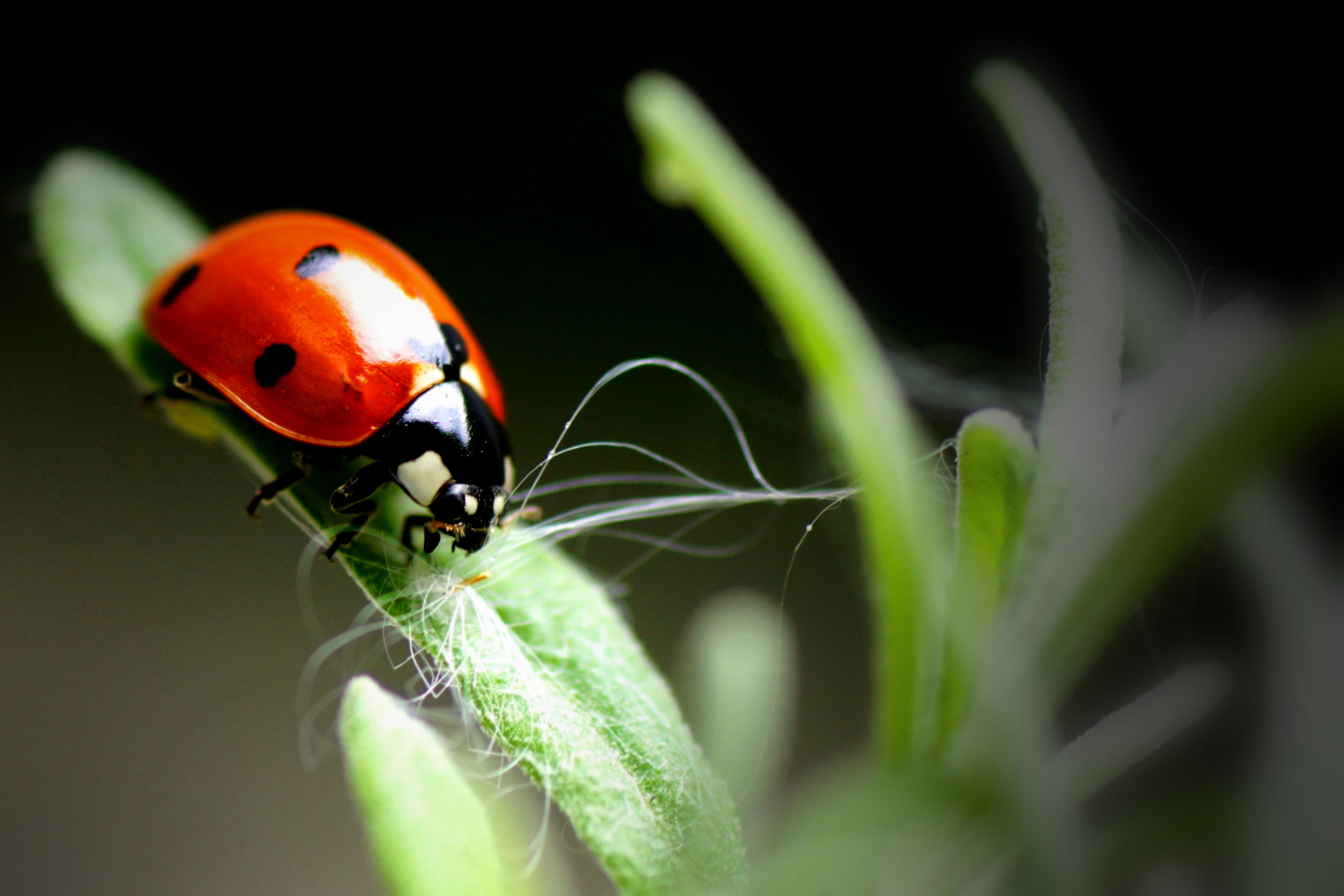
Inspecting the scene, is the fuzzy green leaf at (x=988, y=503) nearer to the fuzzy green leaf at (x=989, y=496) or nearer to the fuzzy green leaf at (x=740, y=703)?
the fuzzy green leaf at (x=989, y=496)

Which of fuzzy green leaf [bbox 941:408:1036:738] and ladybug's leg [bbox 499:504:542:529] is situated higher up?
ladybug's leg [bbox 499:504:542:529]

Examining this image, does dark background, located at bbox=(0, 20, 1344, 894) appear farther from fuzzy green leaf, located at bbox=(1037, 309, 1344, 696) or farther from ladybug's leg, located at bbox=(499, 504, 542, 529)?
fuzzy green leaf, located at bbox=(1037, 309, 1344, 696)

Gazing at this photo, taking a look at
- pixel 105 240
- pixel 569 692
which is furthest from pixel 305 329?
pixel 569 692

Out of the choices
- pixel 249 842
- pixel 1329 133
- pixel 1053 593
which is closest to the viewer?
pixel 1053 593

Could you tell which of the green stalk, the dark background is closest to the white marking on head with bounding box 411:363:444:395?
the green stalk

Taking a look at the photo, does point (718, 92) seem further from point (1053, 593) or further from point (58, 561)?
point (1053, 593)

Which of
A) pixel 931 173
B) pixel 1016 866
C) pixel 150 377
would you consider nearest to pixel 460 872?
pixel 1016 866
